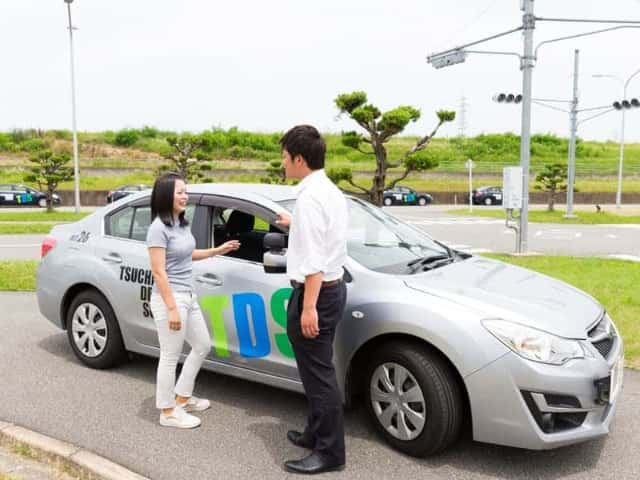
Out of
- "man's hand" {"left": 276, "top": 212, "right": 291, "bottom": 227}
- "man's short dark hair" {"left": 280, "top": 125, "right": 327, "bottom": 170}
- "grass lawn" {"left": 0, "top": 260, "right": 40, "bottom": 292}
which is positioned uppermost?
"man's short dark hair" {"left": 280, "top": 125, "right": 327, "bottom": 170}

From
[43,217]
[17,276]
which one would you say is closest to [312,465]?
[17,276]

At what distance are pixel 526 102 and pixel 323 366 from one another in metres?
12.3

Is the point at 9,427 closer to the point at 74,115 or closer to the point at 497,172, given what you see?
the point at 74,115

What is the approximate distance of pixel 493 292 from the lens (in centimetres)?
379

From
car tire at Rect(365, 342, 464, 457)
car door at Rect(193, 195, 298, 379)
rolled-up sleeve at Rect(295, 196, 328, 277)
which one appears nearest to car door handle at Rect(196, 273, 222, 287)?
car door at Rect(193, 195, 298, 379)

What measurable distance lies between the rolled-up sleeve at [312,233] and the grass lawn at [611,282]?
11.9 ft

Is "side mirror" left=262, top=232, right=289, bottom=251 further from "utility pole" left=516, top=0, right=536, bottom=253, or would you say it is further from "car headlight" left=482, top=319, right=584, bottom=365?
"utility pole" left=516, top=0, right=536, bottom=253

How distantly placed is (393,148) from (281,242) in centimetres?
6672

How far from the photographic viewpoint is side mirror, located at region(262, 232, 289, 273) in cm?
369

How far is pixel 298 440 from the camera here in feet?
12.5

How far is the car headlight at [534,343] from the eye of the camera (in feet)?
10.9

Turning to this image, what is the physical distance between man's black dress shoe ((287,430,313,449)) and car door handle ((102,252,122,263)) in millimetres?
1991

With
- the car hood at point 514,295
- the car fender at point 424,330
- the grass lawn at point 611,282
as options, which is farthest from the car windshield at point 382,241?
the grass lawn at point 611,282

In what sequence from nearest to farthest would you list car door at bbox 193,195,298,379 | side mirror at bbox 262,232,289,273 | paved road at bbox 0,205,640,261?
side mirror at bbox 262,232,289,273 → car door at bbox 193,195,298,379 → paved road at bbox 0,205,640,261
